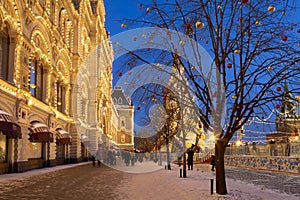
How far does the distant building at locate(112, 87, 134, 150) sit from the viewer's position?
124625 millimetres

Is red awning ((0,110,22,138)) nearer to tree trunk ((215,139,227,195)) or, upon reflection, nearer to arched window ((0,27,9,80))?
arched window ((0,27,9,80))

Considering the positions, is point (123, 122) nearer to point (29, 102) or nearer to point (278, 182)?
point (29, 102)

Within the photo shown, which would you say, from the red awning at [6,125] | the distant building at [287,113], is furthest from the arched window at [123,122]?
the distant building at [287,113]

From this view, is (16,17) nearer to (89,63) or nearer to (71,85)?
(71,85)

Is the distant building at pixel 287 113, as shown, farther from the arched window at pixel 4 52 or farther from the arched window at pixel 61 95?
the arched window at pixel 61 95

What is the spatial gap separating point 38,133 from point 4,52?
23.3 feet

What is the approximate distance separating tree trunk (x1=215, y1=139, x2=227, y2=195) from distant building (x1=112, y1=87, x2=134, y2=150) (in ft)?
363

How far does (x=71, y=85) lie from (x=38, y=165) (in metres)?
15.7

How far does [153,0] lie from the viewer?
11008mm

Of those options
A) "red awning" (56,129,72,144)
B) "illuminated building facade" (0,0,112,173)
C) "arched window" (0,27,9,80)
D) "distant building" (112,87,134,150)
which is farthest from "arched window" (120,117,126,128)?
"arched window" (0,27,9,80)

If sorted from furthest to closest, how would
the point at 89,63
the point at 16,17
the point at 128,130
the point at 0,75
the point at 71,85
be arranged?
1. the point at 128,130
2. the point at 89,63
3. the point at 71,85
4. the point at 16,17
5. the point at 0,75

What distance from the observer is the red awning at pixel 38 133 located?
27786 mm

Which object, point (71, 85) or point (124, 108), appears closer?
point (71, 85)

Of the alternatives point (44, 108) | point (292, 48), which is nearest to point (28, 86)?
point (44, 108)
